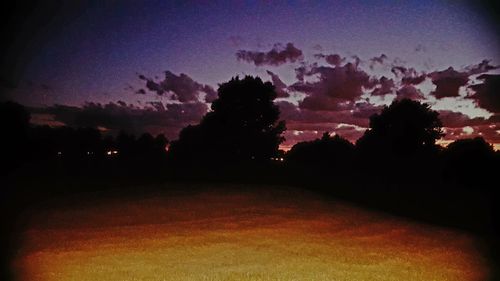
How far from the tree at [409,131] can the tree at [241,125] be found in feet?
66.6

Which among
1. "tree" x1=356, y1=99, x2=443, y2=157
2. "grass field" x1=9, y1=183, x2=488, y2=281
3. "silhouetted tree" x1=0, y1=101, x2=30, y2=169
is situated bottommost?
"grass field" x1=9, y1=183, x2=488, y2=281

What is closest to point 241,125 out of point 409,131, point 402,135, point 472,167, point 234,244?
point 402,135

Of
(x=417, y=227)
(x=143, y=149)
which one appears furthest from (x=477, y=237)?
(x=143, y=149)

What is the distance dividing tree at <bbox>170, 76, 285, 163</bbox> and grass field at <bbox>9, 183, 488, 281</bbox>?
40.9m

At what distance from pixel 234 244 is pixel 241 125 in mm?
53348

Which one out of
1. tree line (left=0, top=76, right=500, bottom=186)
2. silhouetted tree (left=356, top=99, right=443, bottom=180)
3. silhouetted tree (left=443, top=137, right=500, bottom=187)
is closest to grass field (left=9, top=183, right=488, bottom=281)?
silhouetted tree (left=443, top=137, right=500, bottom=187)

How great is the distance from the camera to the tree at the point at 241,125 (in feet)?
221

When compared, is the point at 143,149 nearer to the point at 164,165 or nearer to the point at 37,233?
the point at 164,165

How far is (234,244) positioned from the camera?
52.0 feet

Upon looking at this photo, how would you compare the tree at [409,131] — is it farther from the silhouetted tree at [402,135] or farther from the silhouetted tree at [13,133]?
the silhouetted tree at [13,133]

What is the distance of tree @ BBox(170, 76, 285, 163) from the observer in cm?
6750

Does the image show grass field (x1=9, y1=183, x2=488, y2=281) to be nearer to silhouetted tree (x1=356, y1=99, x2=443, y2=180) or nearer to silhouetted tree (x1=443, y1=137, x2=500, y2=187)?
silhouetted tree (x1=443, y1=137, x2=500, y2=187)

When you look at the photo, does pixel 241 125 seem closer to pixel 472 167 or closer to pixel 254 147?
pixel 254 147

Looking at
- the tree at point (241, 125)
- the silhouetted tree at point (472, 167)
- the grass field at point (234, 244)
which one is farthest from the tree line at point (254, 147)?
the grass field at point (234, 244)
